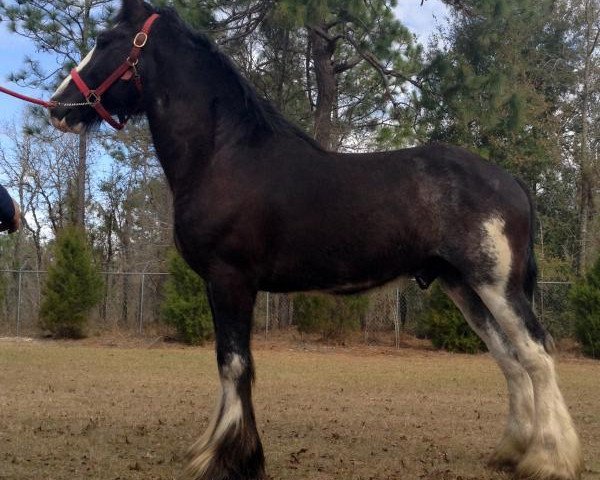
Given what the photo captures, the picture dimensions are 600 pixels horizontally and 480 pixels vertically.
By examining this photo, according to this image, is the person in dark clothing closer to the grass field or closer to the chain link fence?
the grass field

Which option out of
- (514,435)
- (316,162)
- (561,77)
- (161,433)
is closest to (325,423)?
(161,433)

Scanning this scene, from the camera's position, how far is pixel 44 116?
2073cm

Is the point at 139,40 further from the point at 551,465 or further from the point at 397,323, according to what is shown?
the point at 397,323

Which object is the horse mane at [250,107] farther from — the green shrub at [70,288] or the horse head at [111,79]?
the green shrub at [70,288]

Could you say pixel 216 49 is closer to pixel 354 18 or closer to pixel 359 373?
pixel 359 373

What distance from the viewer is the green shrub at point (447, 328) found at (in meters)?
18.9

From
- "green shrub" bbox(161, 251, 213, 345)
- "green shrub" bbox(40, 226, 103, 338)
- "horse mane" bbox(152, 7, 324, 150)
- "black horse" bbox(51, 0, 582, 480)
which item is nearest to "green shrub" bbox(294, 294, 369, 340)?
"green shrub" bbox(161, 251, 213, 345)

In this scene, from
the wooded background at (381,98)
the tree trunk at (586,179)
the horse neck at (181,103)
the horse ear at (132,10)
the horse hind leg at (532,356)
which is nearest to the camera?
the horse hind leg at (532,356)

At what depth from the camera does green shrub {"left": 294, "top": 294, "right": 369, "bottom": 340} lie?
20328 mm

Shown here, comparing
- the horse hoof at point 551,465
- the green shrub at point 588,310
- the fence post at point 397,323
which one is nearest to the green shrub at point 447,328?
the fence post at point 397,323

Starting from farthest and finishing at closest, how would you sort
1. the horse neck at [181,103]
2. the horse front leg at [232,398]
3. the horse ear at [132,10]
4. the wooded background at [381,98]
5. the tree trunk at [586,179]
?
1. the tree trunk at [586,179]
2. the wooded background at [381,98]
3. the horse ear at [132,10]
4. the horse neck at [181,103]
5. the horse front leg at [232,398]

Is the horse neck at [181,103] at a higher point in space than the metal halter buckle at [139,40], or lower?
lower

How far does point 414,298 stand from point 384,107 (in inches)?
237

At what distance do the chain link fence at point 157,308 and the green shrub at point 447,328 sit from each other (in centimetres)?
131
